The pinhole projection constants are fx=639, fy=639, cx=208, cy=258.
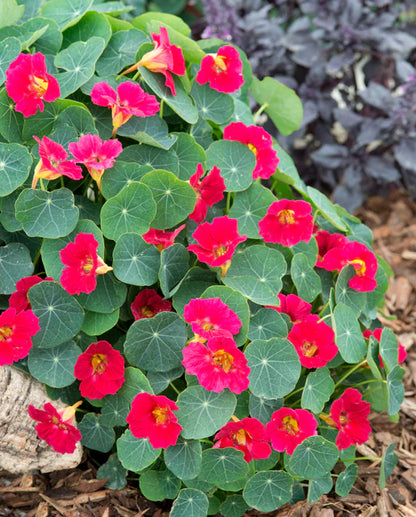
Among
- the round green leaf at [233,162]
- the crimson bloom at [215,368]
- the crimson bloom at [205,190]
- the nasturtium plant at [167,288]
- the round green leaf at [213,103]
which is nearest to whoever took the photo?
the crimson bloom at [215,368]

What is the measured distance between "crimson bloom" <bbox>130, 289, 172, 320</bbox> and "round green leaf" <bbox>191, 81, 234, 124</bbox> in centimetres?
65

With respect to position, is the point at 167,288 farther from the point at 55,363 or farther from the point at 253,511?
the point at 253,511

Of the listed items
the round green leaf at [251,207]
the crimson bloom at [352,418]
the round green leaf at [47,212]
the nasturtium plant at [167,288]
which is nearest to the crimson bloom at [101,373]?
the nasturtium plant at [167,288]

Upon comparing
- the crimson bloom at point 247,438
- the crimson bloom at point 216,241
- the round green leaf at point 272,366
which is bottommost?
the crimson bloom at point 247,438

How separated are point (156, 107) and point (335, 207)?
89 cm

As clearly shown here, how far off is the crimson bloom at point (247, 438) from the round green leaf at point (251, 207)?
1.99 ft

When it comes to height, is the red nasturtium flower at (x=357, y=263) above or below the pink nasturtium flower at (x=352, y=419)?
above

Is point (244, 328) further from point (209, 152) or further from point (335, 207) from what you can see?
point (335, 207)

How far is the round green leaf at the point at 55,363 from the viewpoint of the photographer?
190 cm

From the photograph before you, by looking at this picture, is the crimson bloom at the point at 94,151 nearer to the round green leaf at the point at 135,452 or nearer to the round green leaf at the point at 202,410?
the round green leaf at the point at 202,410

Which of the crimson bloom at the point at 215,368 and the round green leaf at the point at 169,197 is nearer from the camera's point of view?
the crimson bloom at the point at 215,368

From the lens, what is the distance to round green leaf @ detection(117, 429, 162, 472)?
1.84 m

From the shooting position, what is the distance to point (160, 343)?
73.3 inches

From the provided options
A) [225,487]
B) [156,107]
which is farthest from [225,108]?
[225,487]
